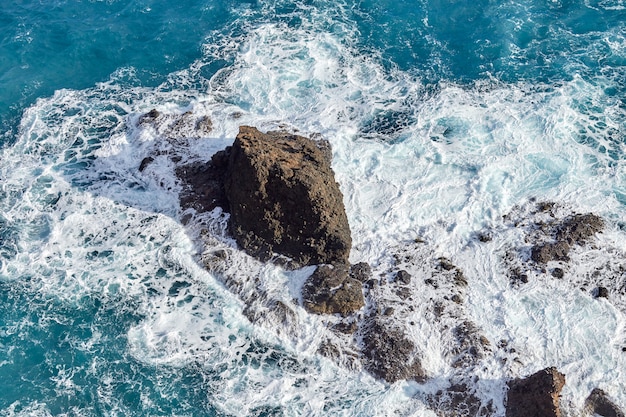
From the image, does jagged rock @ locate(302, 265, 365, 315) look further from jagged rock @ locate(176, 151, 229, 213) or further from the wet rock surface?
the wet rock surface

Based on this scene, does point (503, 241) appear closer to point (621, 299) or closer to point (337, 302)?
point (621, 299)

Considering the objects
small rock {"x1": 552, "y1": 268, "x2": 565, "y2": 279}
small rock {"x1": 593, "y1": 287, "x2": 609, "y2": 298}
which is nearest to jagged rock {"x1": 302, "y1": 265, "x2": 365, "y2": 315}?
small rock {"x1": 552, "y1": 268, "x2": 565, "y2": 279}

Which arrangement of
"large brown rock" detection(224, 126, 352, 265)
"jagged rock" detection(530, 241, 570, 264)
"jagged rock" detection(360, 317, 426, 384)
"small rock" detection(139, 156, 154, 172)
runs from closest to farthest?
"jagged rock" detection(360, 317, 426, 384)
"large brown rock" detection(224, 126, 352, 265)
"jagged rock" detection(530, 241, 570, 264)
"small rock" detection(139, 156, 154, 172)

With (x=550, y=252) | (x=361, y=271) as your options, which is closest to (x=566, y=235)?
(x=550, y=252)

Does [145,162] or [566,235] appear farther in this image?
[145,162]

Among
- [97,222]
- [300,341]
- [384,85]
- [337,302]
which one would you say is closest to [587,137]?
[384,85]

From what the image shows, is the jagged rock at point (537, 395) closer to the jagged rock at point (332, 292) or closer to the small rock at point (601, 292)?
the small rock at point (601, 292)

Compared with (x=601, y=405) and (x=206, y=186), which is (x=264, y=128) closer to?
(x=206, y=186)
